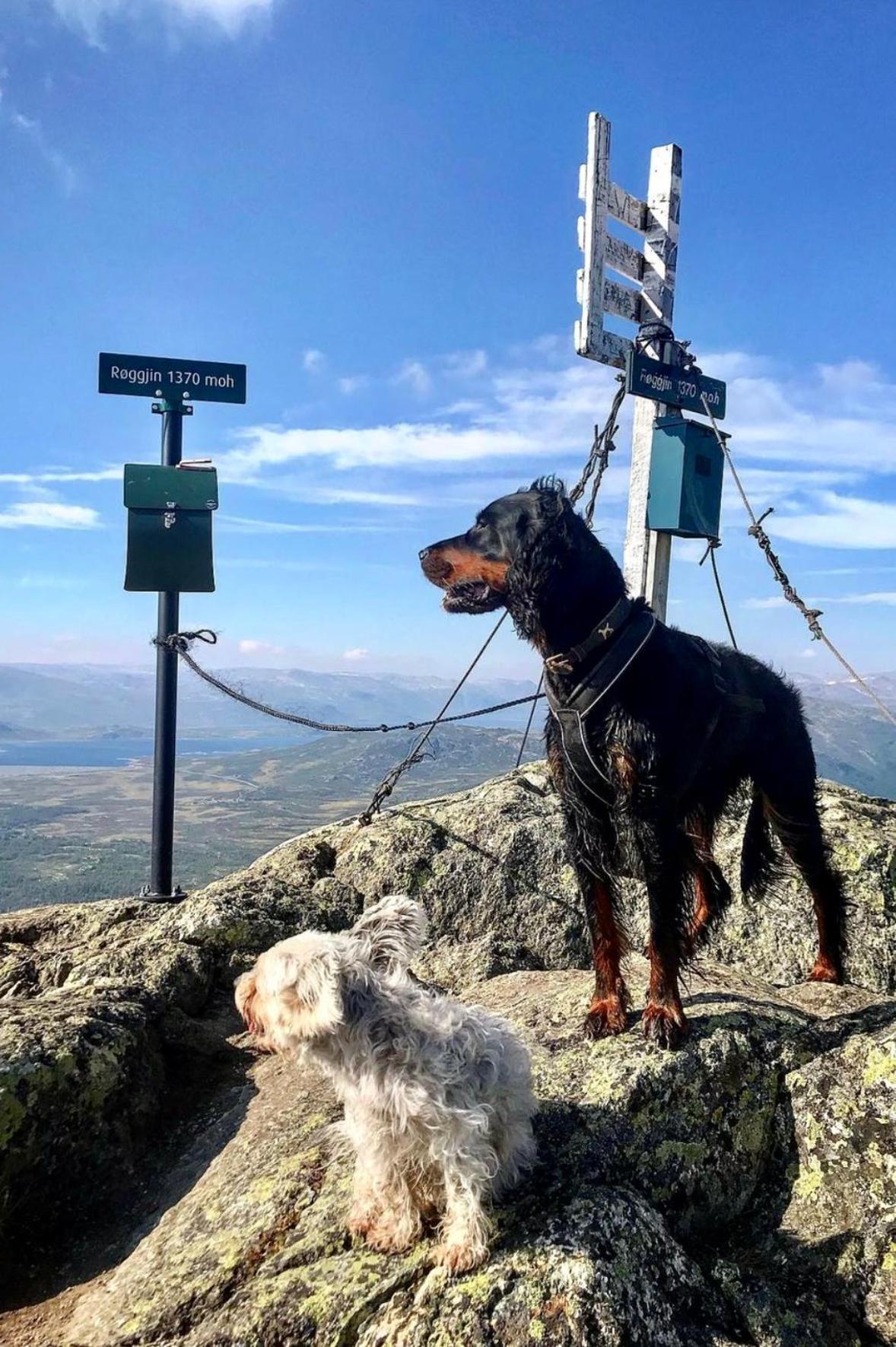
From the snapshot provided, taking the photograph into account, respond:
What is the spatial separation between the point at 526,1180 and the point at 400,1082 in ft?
2.48

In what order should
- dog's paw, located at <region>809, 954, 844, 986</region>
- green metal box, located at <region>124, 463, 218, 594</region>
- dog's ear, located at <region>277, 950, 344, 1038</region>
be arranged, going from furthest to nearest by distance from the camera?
green metal box, located at <region>124, 463, 218, 594</region>
dog's paw, located at <region>809, 954, 844, 986</region>
dog's ear, located at <region>277, 950, 344, 1038</region>

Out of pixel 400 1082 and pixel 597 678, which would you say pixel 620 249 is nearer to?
pixel 597 678

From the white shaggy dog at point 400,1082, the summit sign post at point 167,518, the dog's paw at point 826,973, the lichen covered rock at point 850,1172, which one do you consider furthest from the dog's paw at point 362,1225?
the summit sign post at point 167,518

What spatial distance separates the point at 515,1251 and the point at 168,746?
5435 millimetres

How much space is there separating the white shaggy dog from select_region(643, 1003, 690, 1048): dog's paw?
940 mm

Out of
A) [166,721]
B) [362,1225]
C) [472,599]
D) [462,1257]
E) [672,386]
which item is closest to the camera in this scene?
[462,1257]

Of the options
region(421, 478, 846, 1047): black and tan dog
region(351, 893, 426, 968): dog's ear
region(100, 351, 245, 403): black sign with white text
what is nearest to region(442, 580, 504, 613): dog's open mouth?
region(421, 478, 846, 1047): black and tan dog

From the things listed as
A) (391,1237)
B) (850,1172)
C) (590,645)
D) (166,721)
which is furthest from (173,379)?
(850,1172)

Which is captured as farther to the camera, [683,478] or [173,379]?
[173,379]

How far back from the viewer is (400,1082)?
304 centimetres

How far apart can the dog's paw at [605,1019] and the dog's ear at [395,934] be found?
128cm

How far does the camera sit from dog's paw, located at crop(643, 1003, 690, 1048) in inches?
153

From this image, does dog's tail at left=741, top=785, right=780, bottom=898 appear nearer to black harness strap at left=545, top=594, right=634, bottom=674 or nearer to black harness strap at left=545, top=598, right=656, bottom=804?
black harness strap at left=545, top=598, right=656, bottom=804

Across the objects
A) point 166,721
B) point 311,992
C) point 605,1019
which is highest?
point 166,721
